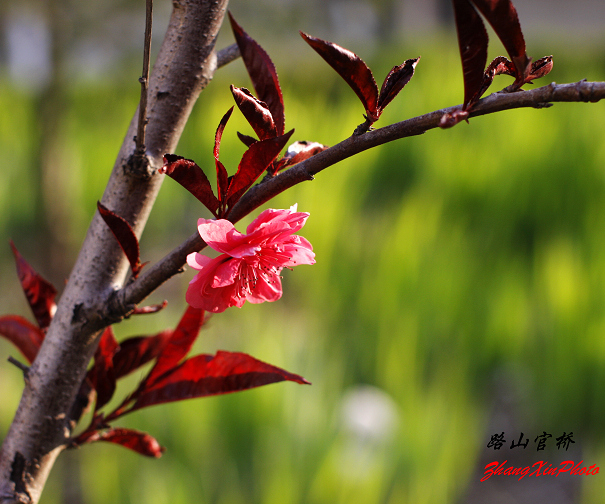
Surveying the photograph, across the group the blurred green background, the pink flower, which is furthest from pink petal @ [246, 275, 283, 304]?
the blurred green background

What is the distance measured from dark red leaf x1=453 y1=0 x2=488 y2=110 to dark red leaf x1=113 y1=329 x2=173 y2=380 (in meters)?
0.26

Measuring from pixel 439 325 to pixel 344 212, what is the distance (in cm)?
61

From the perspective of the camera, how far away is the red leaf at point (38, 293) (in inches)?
13.7

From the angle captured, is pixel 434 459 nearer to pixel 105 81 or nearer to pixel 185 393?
pixel 185 393

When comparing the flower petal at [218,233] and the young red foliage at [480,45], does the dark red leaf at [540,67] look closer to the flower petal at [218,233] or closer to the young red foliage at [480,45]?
the young red foliage at [480,45]

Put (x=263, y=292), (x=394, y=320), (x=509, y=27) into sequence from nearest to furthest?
(x=509, y=27), (x=263, y=292), (x=394, y=320)

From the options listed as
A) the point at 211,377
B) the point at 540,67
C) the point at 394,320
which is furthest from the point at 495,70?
the point at 394,320

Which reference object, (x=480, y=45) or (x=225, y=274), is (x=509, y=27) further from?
(x=225, y=274)

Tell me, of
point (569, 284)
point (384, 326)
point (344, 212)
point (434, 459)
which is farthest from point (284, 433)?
point (344, 212)

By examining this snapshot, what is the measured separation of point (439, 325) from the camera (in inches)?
55.1

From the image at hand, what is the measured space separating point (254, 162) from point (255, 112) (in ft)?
0.08

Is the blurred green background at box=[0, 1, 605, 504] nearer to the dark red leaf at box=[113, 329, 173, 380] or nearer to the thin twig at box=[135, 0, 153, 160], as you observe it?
the dark red leaf at box=[113, 329, 173, 380]

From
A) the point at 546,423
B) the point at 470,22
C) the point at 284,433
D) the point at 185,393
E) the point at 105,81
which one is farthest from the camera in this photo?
the point at 105,81

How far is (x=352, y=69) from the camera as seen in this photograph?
0.24 m
